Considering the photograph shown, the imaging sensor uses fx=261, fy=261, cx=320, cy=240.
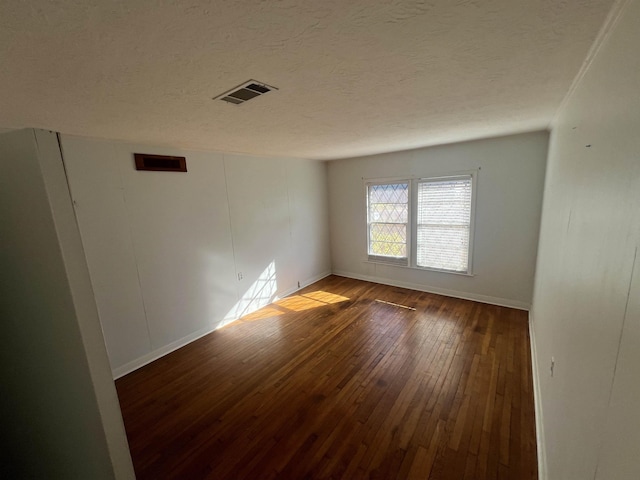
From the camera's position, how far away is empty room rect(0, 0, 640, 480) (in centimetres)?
90

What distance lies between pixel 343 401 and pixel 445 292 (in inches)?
111

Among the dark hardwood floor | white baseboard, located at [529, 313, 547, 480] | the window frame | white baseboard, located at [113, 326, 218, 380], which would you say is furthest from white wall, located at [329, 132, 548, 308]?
white baseboard, located at [113, 326, 218, 380]

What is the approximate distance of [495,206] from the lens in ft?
12.0

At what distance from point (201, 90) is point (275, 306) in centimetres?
338

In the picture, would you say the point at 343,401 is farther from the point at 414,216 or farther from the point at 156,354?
the point at 414,216

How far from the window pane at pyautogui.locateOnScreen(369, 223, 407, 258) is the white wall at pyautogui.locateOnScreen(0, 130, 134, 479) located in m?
4.23

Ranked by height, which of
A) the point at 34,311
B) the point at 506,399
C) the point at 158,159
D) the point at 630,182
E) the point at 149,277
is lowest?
the point at 506,399

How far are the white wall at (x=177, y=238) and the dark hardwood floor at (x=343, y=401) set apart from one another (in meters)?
0.38

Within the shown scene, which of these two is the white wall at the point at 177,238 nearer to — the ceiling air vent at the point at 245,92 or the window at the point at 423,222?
the window at the point at 423,222

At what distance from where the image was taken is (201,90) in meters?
1.44

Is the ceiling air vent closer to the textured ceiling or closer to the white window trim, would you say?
the textured ceiling

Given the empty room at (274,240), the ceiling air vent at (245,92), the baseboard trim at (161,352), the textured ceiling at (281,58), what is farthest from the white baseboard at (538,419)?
the baseboard trim at (161,352)

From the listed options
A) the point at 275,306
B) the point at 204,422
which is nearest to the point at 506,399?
the point at 204,422

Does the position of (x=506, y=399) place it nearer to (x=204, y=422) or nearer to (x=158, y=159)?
(x=204, y=422)
